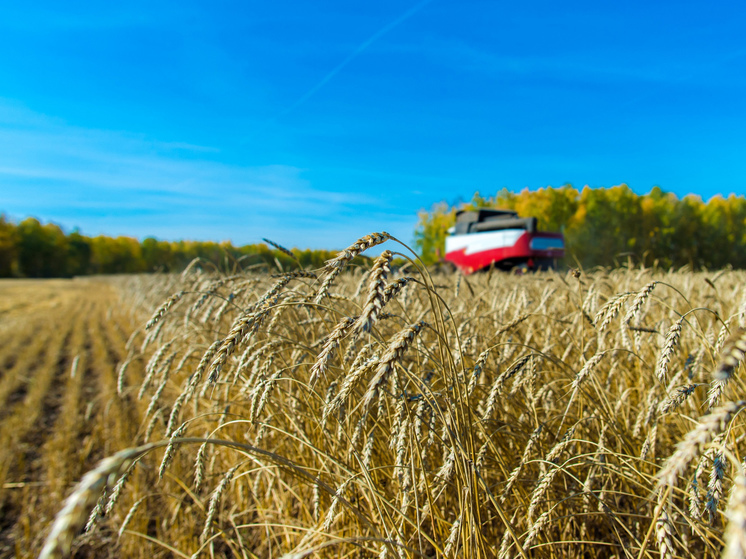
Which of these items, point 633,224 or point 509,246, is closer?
point 509,246

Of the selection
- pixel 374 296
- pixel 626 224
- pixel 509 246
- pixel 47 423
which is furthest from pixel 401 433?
pixel 626 224

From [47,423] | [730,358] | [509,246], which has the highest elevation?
[509,246]

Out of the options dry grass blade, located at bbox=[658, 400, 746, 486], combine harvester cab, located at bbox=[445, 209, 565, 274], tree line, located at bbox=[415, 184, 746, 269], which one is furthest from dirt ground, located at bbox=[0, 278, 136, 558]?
tree line, located at bbox=[415, 184, 746, 269]

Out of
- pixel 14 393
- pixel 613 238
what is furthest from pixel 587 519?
pixel 613 238

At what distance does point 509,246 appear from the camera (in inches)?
470

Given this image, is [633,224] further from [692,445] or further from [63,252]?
[63,252]

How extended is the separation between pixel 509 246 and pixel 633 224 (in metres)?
26.3

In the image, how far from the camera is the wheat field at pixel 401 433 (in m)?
0.93

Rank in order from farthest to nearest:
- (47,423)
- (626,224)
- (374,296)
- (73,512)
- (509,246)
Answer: (626,224), (509,246), (47,423), (374,296), (73,512)

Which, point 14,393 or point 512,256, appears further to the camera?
point 512,256

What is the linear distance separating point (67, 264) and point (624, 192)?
244 ft

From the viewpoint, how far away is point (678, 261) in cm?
3306

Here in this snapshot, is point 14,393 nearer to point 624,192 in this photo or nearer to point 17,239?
point 624,192

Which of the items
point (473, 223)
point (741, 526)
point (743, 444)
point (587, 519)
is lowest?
point (587, 519)
